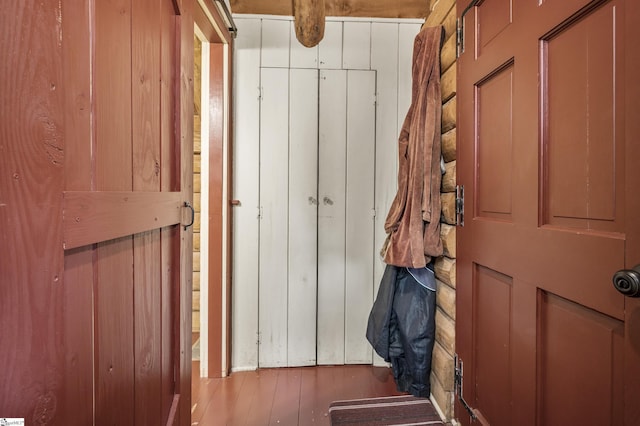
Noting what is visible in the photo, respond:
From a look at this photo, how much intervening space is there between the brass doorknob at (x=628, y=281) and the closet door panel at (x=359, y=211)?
1478 millimetres

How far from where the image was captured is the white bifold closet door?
204 cm

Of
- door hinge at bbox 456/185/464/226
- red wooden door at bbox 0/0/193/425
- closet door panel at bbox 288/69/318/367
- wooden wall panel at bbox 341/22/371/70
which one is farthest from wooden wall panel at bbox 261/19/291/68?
door hinge at bbox 456/185/464/226

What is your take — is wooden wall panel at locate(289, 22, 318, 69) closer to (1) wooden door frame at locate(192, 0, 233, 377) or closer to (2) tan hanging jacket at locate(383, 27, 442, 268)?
(1) wooden door frame at locate(192, 0, 233, 377)

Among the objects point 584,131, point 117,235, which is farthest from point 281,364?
point 584,131

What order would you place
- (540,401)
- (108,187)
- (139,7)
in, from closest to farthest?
(108,187)
(139,7)
(540,401)

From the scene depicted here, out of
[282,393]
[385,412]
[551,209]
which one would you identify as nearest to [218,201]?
[282,393]

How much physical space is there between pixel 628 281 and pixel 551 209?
1.03 ft

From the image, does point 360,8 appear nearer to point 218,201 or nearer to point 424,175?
point 424,175

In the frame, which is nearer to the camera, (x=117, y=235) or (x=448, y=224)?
(x=117, y=235)

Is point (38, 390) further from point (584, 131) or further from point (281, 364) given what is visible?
point (281, 364)

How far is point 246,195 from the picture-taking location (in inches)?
80.4

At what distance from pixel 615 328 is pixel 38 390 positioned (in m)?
1.14

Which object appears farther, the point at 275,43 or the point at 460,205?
the point at 275,43

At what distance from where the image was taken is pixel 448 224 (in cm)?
158
